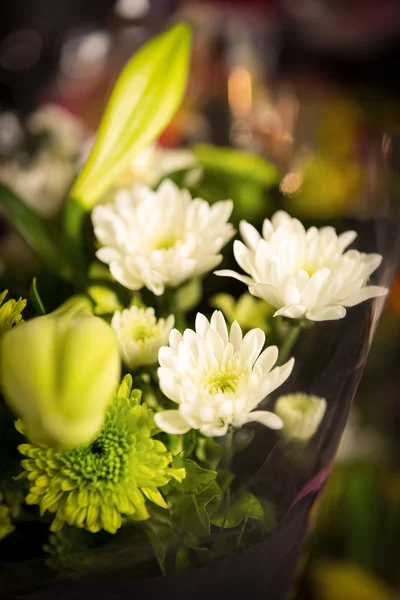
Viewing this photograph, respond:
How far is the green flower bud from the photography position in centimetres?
15

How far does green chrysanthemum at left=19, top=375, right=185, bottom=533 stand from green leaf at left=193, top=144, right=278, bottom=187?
0.21 m

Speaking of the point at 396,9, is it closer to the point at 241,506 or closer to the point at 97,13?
the point at 97,13

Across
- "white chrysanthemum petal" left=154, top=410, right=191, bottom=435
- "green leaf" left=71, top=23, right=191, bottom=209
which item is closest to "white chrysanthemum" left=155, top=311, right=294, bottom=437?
"white chrysanthemum petal" left=154, top=410, right=191, bottom=435

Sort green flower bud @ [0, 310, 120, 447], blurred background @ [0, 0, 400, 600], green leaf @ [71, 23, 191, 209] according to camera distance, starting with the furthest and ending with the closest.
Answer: blurred background @ [0, 0, 400, 600], green leaf @ [71, 23, 191, 209], green flower bud @ [0, 310, 120, 447]

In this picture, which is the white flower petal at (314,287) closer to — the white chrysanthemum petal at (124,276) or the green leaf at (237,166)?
the white chrysanthemum petal at (124,276)

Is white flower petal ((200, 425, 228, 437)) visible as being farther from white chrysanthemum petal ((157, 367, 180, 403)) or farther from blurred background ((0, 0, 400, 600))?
blurred background ((0, 0, 400, 600))

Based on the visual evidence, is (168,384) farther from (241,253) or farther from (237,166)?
(237,166)

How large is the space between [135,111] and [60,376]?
0.17m

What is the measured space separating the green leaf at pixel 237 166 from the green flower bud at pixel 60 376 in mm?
225

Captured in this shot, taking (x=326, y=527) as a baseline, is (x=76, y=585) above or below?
above

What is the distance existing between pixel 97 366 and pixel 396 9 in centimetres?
83

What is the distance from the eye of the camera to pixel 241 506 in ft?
0.69

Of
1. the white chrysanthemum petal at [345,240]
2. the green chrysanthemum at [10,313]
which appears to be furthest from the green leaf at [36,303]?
the white chrysanthemum petal at [345,240]

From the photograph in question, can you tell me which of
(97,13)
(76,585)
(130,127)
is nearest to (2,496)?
(76,585)
